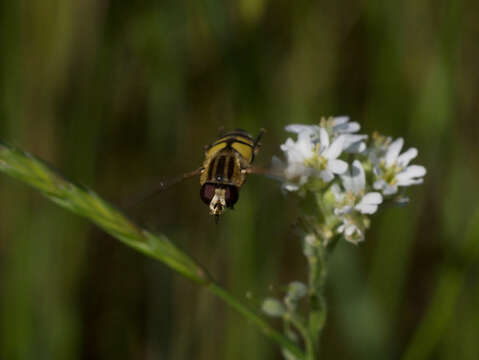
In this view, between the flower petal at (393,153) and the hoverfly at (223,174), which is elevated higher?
the flower petal at (393,153)

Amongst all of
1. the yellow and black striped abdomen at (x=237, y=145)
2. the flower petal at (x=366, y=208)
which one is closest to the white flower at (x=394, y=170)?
the flower petal at (x=366, y=208)

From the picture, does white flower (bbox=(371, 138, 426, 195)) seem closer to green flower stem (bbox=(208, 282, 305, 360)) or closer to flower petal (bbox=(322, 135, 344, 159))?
flower petal (bbox=(322, 135, 344, 159))

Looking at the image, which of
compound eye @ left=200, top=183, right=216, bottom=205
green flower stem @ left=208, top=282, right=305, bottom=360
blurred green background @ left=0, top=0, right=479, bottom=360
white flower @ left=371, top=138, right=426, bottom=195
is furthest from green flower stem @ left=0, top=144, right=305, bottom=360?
blurred green background @ left=0, top=0, right=479, bottom=360

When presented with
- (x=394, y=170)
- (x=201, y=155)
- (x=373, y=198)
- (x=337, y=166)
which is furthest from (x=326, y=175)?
(x=201, y=155)

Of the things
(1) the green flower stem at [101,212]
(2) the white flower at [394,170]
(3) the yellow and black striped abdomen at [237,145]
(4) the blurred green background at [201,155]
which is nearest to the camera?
(1) the green flower stem at [101,212]

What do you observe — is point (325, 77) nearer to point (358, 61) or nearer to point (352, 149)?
point (358, 61)

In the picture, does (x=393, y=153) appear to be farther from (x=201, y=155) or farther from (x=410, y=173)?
(x=201, y=155)

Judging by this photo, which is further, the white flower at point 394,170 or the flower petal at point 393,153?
the flower petal at point 393,153

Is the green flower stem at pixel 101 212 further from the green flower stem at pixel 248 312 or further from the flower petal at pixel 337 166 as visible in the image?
the flower petal at pixel 337 166
